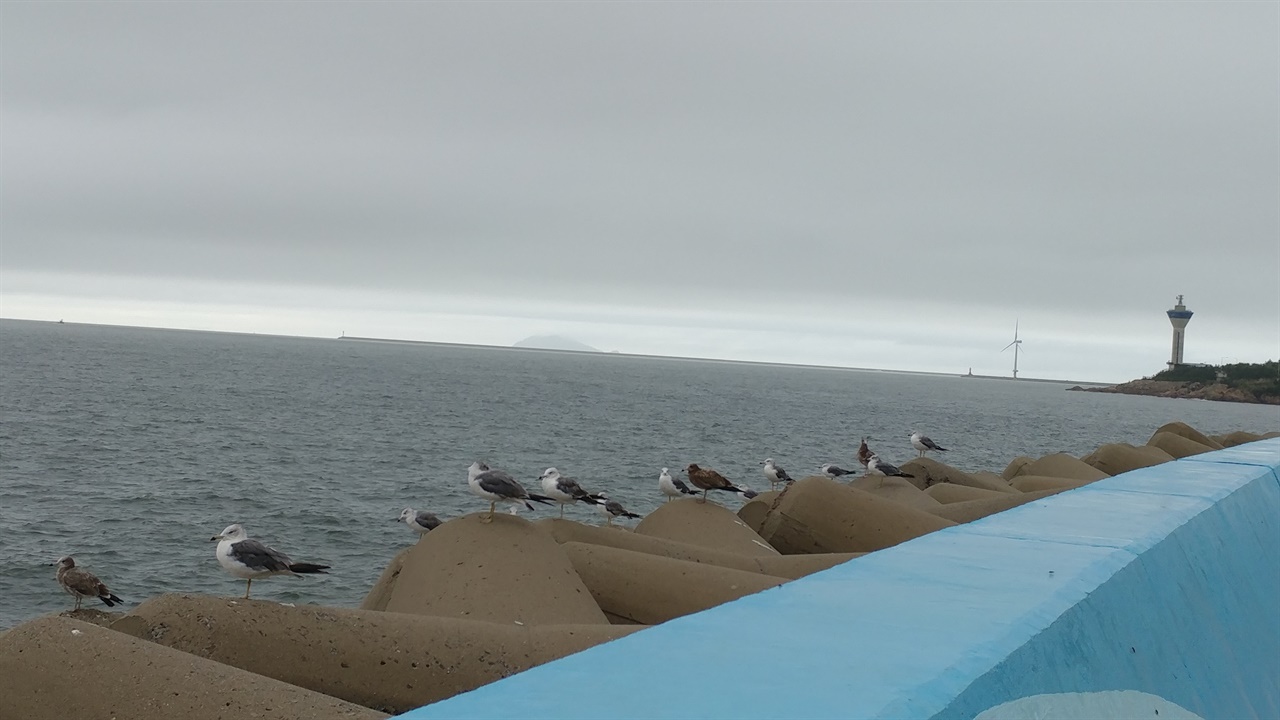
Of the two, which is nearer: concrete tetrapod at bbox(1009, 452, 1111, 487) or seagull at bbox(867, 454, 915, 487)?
seagull at bbox(867, 454, 915, 487)

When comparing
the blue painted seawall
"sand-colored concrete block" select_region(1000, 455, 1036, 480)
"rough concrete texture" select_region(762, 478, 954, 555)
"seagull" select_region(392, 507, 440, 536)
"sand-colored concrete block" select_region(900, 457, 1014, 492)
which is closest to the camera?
the blue painted seawall

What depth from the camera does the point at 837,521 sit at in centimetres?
1161

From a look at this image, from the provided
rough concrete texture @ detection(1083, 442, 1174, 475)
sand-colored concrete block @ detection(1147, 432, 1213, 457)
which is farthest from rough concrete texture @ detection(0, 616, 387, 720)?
sand-colored concrete block @ detection(1147, 432, 1213, 457)

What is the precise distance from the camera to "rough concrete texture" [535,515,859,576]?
29.5 ft

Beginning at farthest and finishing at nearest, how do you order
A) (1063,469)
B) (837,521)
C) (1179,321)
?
1. (1179,321)
2. (1063,469)
3. (837,521)

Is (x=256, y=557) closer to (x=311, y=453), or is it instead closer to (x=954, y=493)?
(x=954, y=493)

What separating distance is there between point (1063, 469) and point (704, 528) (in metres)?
9.26

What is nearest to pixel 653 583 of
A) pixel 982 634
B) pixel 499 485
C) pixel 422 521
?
pixel 499 485

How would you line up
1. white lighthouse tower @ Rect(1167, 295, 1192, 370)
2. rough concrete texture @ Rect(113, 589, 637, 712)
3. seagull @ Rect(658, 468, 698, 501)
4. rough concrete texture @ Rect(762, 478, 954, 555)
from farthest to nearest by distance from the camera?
white lighthouse tower @ Rect(1167, 295, 1192, 370), seagull @ Rect(658, 468, 698, 501), rough concrete texture @ Rect(762, 478, 954, 555), rough concrete texture @ Rect(113, 589, 637, 712)

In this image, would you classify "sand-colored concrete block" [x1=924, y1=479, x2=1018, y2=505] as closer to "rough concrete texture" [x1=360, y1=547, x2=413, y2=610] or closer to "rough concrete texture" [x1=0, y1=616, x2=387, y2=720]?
"rough concrete texture" [x1=360, y1=547, x2=413, y2=610]

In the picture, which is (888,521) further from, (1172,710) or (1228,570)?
(1172,710)

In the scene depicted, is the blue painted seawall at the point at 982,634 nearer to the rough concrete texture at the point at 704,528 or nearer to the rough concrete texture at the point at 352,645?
the rough concrete texture at the point at 352,645

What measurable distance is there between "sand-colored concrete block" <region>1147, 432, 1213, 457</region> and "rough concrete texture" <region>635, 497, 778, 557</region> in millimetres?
12953

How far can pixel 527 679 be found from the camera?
128 inches
